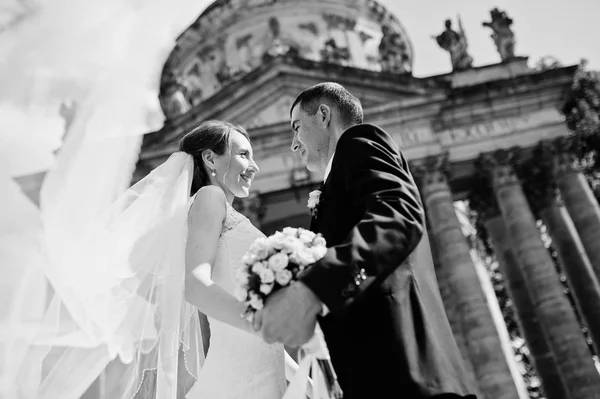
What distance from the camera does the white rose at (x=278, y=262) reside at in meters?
3.07

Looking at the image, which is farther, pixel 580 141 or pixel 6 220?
pixel 580 141

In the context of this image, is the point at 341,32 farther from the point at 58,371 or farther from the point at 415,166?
the point at 58,371

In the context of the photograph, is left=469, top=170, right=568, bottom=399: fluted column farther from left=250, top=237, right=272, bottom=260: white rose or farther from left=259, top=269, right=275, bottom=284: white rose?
left=259, top=269, right=275, bottom=284: white rose

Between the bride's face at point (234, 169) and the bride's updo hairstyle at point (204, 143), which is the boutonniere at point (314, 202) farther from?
the bride's updo hairstyle at point (204, 143)

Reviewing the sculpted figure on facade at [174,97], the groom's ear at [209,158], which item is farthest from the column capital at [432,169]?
the groom's ear at [209,158]

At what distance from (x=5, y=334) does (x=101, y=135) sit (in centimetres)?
162

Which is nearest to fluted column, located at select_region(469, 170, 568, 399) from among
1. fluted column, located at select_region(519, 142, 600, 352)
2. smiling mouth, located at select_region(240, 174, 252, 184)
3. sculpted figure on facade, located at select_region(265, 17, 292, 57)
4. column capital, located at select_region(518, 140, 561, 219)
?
column capital, located at select_region(518, 140, 561, 219)

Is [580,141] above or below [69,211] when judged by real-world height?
above

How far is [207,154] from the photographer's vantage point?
474cm

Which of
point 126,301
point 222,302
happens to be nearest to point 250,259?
point 222,302

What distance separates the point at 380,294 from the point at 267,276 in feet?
2.00

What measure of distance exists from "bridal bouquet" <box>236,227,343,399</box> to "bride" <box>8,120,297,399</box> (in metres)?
0.34

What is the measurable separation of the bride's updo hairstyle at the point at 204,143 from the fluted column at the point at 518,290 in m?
15.3

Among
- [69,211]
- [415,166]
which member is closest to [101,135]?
→ [69,211]
